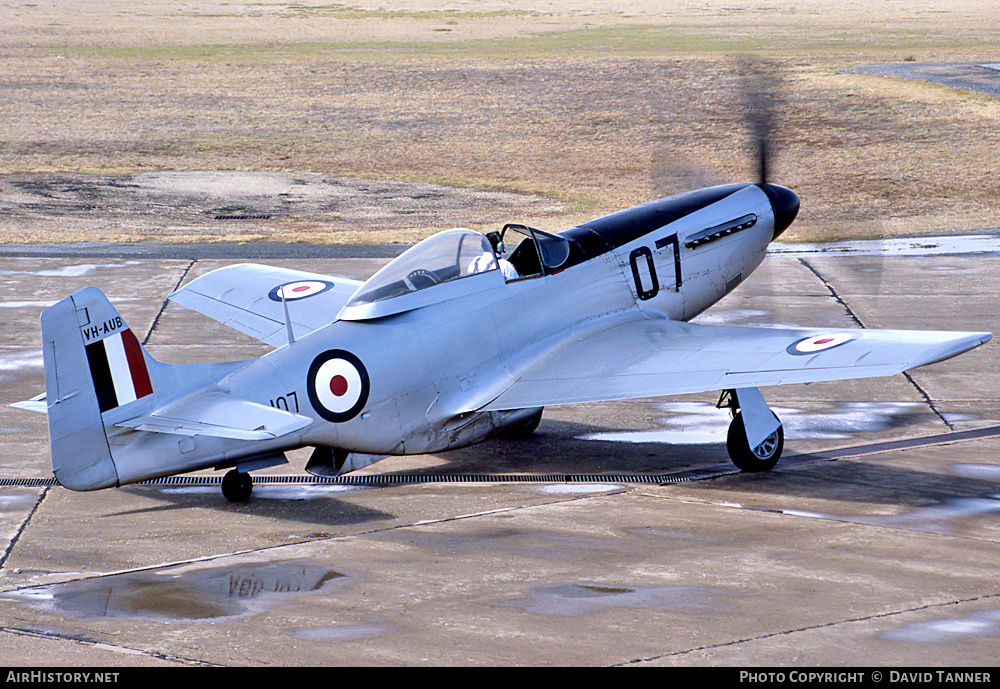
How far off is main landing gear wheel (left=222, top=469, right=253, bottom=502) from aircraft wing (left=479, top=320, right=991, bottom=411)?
2234 mm

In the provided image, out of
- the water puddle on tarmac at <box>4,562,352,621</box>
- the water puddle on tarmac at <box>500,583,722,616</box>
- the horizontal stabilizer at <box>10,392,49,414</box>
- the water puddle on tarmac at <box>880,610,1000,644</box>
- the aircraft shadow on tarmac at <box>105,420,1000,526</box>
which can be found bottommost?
the aircraft shadow on tarmac at <box>105,420,1000,526</box>

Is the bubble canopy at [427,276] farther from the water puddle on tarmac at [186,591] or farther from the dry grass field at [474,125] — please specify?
the dry grass field at [474,125]

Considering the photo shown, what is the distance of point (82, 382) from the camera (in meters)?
8.98

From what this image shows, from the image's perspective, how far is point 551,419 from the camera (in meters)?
12.9

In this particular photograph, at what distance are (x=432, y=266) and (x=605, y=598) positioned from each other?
4314 mm

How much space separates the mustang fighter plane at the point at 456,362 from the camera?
902 centimetres

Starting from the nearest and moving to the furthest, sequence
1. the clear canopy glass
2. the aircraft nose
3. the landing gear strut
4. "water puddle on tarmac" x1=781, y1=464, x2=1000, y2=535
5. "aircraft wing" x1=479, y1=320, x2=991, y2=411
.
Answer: "water puddle on tarmac" x1=781, y1=464, x2=1000, y2=535 < "aircraft wing" x1=479, y1=320, x2=991, y2=411 < the clear canopy glass < the landing gear strut < the aircraft nose

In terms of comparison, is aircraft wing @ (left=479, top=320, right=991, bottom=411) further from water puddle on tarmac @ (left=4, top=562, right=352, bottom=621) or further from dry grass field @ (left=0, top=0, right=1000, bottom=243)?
dry grass field @ (left=0, top=0, right=1000, bottom=243)

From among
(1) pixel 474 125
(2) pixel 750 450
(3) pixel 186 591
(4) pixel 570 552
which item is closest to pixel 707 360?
(2) pixel 750 450

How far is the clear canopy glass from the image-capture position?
10.6 metres

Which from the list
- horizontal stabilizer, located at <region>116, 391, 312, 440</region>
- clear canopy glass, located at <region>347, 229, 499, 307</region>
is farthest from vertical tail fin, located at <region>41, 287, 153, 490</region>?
clear canopy glass, located at <region>347, 229, 499, 307</region>

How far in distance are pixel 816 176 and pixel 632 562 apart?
24.7 metres
